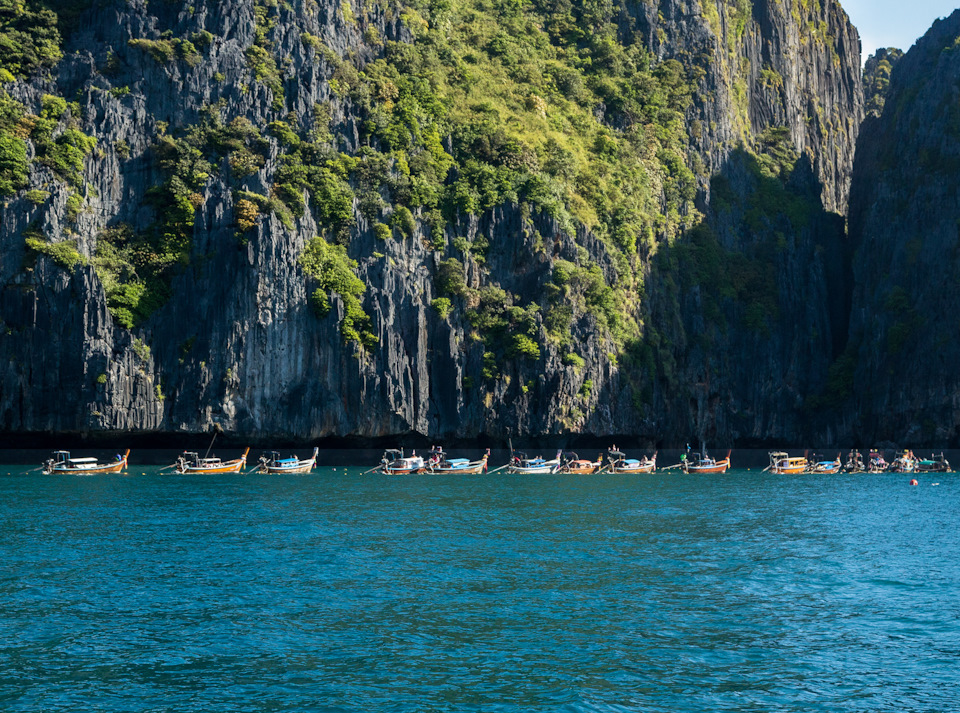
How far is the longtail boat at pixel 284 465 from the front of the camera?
7800cm

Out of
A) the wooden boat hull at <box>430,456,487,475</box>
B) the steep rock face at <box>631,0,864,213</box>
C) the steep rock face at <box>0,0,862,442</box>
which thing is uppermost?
the steep rock face at <box>631,0,864,213</box>

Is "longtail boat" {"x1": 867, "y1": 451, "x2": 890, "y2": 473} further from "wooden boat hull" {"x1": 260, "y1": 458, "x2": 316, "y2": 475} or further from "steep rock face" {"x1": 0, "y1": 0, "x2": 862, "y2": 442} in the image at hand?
"wooden boat hull" {"x1": 260, "y1": 458, "x2": 316, "y2": 475}

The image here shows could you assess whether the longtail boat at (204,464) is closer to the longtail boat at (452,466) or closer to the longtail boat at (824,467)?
the longtail boat at (452,466)

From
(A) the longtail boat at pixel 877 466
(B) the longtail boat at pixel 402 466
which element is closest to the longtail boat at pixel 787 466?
(A) the longtail boat at pixel 877 466

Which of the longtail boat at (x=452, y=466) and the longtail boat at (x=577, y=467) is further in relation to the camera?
the longtail boat at (x=577, y=467)

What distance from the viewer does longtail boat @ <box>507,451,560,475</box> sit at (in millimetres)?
84375

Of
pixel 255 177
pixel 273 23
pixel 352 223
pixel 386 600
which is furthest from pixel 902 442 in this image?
pixel 386 600

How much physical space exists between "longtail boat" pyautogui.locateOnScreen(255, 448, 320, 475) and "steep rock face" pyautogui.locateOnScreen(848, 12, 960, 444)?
6434cm

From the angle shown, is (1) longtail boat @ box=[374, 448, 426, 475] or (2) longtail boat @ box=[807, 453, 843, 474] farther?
(2) longtail boat @ box=[807, 453, 843, 474]

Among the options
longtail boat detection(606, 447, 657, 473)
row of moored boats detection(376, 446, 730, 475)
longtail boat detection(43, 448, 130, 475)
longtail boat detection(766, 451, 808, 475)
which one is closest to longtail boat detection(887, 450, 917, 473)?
longtail boat detection(766, 451, 808, 475)

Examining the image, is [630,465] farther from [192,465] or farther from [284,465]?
[192,465]

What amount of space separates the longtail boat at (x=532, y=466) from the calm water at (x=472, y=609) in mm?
32976

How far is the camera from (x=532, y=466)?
84.8m

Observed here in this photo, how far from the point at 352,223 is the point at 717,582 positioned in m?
62.8
